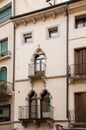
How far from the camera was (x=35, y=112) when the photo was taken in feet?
102

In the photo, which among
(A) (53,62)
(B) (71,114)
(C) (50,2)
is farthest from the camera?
(C) (50,2)

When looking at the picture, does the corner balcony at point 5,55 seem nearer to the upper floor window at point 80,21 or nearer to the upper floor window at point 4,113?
the upper floor window at point 4,113

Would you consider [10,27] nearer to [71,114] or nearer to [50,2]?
[50,2]

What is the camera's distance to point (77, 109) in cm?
2930

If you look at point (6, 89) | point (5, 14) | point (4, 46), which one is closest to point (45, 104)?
point (6, 89)

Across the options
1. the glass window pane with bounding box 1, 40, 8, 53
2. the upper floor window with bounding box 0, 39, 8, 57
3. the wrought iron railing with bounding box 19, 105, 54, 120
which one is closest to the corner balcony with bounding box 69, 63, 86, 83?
the wrought iron railing with bounding box 19, 105, 54, 120

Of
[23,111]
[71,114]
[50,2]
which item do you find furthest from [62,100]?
[50,2]

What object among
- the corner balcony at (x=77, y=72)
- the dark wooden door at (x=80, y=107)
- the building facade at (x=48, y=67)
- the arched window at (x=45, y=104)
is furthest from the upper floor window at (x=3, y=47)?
the dark wooden door at (x=80, y=107)

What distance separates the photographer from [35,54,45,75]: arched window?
31.7 m

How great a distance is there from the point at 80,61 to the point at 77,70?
0.75 metres

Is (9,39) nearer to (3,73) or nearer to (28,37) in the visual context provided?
(28,37)

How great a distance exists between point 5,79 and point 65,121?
746 centimetres

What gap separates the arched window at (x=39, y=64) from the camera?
31719 millimetres

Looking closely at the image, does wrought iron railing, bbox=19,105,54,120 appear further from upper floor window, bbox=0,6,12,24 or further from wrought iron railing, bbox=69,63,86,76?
upper floor window, bbox=0,6,12,24
